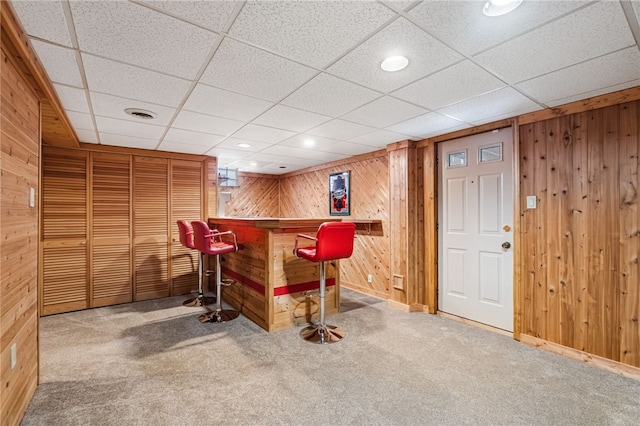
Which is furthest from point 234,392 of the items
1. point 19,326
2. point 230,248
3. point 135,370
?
point 230,248

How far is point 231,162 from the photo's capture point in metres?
5.89

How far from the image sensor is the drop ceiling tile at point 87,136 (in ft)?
12.2

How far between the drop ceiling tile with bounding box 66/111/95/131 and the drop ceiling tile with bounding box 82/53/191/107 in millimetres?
867

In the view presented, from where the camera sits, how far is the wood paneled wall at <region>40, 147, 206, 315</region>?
4145mm

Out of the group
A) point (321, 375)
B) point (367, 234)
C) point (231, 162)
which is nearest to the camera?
point (321, 375)

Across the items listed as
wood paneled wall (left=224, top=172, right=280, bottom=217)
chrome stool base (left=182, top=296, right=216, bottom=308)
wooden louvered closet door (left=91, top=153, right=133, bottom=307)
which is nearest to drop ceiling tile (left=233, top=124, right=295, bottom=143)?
wooden louvered closet door (left=91, top=153, right=133, bottom=307)

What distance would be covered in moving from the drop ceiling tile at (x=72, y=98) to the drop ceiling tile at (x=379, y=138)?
301 cm

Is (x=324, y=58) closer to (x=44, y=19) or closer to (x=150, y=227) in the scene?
(x=44, y=19)

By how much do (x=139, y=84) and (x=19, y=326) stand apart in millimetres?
1887

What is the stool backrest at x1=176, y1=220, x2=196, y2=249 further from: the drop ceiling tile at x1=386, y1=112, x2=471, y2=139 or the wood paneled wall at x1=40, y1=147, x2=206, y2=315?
the drop ceiling tile at x1=386, y1=112, x2=471, y2=139

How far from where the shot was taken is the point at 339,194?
5855mm

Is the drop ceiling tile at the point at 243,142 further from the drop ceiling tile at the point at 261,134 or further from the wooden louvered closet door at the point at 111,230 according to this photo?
the wooden louvered closet door at the point at 111,230

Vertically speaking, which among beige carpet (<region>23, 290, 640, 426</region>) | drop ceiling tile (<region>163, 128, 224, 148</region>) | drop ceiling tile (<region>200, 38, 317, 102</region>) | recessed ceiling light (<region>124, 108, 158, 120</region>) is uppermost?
drop ceiling tile (<region>200, 38, 317, 102</region>)

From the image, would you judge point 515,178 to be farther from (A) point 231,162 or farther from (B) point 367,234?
(A) point 231,162
